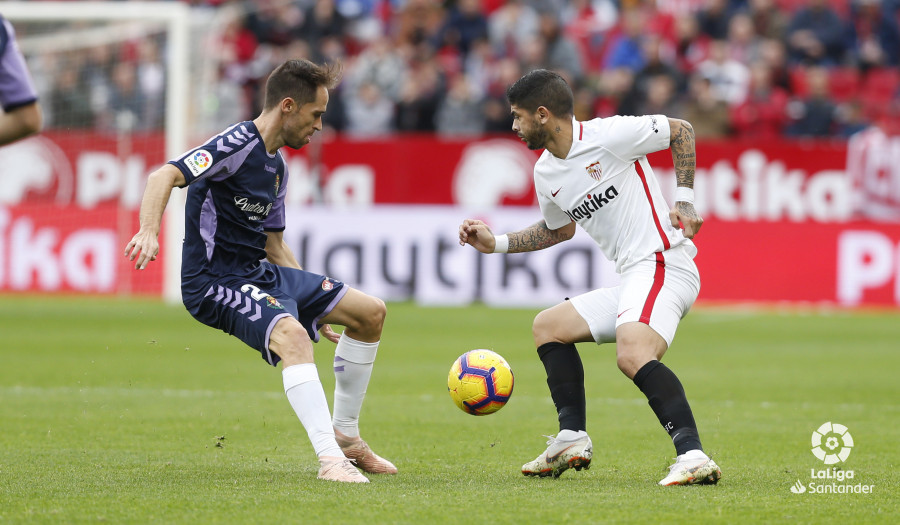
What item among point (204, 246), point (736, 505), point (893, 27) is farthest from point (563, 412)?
point (893, 27)

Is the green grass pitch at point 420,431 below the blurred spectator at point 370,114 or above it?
below

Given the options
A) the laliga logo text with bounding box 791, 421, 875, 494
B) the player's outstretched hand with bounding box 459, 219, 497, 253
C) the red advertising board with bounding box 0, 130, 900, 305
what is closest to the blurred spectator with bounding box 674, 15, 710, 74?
the red advertising board with bounding box 0, 130, 900, 305

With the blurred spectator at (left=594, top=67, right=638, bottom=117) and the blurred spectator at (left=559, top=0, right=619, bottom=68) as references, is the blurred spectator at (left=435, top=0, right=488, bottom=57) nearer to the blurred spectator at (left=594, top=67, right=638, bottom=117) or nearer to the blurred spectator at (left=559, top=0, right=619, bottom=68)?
the blurred spectator at (left=559, top=0, right=619, bottom=68)

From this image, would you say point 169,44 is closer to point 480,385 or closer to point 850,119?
point 850,119

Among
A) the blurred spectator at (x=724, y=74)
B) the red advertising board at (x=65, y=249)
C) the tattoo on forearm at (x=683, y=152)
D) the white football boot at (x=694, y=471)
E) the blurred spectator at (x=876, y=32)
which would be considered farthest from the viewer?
the blurred spectator at (x=876, y=32)

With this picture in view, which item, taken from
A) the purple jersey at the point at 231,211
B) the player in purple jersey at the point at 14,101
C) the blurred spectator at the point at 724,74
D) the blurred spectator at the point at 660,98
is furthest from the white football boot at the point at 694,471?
the blurred spectator at the point at 724,74

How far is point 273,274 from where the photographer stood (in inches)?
263

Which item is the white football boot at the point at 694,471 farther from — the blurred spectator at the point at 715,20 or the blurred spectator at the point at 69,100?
the blurred spectator at the point at 715,20

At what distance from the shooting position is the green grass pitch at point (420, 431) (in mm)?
5371

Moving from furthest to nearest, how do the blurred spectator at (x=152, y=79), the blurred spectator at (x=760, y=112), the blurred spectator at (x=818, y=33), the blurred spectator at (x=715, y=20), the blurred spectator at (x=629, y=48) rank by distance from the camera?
the blurred spectator at (x=715, y=20), the blurred spectator at (x=629, y=48), the blurred spectator at (x=818, y=33), the blurred spectator at (x=760, y=112), the blurred spectator at (x=152, y=79)

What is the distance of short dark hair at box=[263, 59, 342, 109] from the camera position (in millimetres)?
6410

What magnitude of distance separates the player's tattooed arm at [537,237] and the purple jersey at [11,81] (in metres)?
2.85

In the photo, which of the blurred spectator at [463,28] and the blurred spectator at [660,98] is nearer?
the blurred spectator at [660,98]

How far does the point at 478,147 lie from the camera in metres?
19.5
